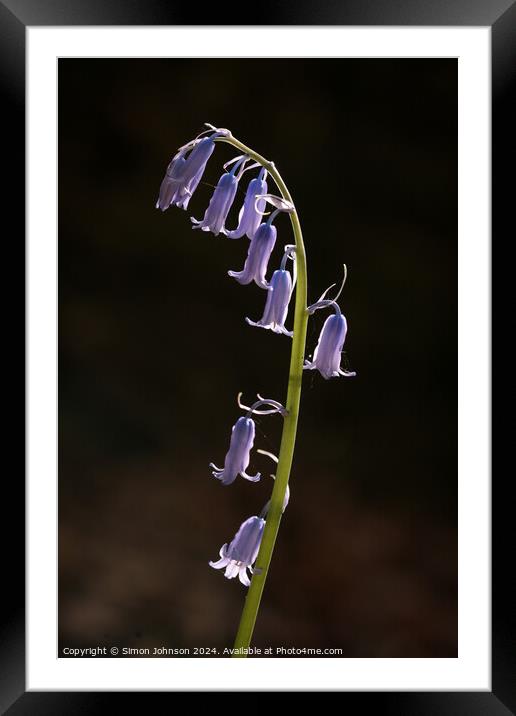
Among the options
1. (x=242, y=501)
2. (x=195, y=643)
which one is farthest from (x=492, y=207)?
(x=195, y=643)

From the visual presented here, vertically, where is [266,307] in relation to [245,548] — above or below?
above

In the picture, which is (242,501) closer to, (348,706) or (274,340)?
(274,340)

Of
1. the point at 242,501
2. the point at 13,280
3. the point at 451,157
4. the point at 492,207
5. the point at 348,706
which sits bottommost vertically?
the point at 348,706

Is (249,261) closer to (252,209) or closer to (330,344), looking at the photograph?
(252,209)

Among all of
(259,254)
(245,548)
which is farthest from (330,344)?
(245,548)

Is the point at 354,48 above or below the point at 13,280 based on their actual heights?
above

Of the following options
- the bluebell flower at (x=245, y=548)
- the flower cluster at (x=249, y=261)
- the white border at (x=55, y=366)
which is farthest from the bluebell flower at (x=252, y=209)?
the bluebell flower at (x=245, y=548)
